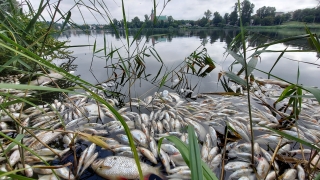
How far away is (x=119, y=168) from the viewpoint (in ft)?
3.39

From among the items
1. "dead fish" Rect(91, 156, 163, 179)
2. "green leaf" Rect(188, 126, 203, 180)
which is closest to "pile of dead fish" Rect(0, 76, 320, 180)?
"dead fish" Rect(91, 156, 163, 179)

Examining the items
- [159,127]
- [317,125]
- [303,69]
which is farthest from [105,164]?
[303,69]

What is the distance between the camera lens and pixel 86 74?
317cm

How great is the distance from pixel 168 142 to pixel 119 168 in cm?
44

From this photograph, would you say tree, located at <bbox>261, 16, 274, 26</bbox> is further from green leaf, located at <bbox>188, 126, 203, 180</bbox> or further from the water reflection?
green leaf, located at <bbox>188, 126, 203, 180</bbox>

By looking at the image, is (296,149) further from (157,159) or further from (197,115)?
(157,159)

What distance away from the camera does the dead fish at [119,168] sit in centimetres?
101

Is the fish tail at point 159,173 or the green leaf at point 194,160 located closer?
the green leaf at point 194,160

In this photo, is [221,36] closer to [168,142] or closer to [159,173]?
[168,142]

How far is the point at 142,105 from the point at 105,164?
1002 millimetres

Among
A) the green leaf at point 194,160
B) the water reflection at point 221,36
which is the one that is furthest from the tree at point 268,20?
the green leaf at point 194,160

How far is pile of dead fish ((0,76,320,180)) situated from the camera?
1.01 m

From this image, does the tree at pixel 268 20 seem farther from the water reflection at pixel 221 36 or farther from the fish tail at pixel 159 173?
the fish tail at pixel 159 173

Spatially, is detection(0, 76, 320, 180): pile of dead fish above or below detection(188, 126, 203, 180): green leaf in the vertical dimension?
below
